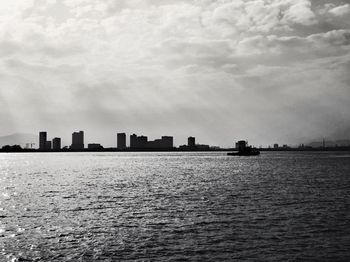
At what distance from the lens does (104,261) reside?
91.9 feet

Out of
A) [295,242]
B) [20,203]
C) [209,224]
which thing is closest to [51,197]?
[20,203]

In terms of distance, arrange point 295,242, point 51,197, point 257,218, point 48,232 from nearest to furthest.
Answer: point 295,242
point 48,232
point 257,218
point 51,197

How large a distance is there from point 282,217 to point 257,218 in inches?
119

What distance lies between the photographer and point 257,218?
44.6 metres

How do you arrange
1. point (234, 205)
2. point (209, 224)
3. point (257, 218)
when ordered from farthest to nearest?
point (234, 205)
point (257, 218)
point (209, 224)

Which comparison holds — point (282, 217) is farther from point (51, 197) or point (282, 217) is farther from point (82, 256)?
point (51, 197)

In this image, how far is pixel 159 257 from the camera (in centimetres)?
2889

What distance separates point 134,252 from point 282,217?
21113mm

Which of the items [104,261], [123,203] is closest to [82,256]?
[104,261]

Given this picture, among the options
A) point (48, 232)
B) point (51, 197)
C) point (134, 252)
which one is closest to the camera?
point (134, 252)

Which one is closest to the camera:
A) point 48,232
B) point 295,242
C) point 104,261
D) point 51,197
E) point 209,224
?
point 104,261

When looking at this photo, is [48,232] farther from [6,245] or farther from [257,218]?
[257,218]

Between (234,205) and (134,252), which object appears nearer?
(134,252)

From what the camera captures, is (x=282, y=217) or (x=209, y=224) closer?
(x=209, y=224)
